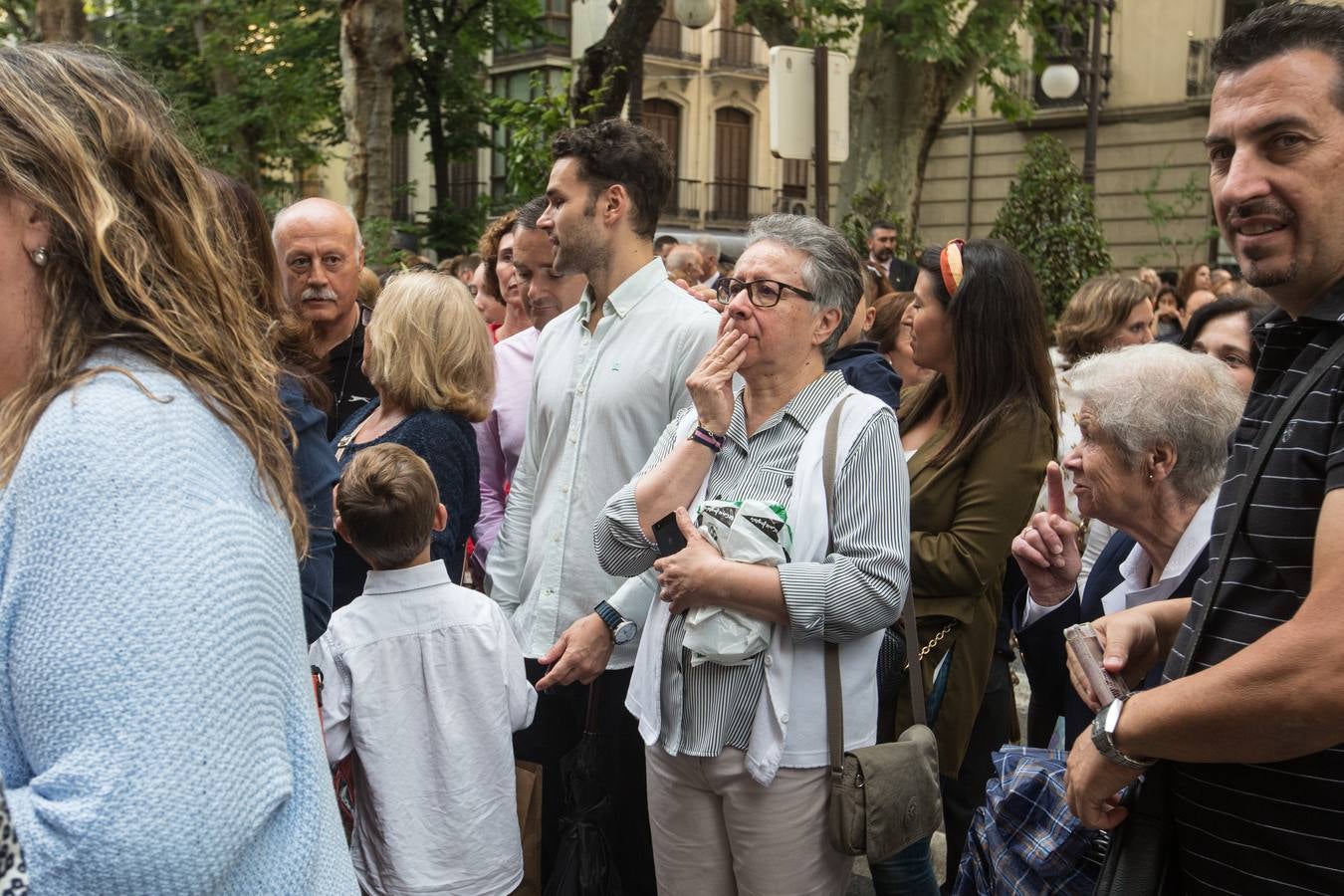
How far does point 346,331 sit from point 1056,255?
9.87 m

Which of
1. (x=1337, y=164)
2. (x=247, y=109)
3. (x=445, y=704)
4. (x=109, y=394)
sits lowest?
(x=445, y=704)

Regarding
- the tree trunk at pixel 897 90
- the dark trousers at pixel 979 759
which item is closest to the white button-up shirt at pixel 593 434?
the dark trousers at pixel 979 759

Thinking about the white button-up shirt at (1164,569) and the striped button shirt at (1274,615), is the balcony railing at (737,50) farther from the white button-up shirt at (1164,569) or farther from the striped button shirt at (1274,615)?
the striped button shirt at (1274,615)

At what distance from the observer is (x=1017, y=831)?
2449 mm

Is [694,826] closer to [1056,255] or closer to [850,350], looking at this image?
[850,350]

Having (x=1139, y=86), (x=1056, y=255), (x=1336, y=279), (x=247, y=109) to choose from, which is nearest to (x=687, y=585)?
(x=1336, y=279)

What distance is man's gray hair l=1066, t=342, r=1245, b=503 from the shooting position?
2.97 m

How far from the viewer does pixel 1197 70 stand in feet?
96.2

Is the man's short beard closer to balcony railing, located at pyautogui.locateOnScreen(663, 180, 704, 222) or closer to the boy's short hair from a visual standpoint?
the boy's short hair

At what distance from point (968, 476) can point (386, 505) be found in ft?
5.54

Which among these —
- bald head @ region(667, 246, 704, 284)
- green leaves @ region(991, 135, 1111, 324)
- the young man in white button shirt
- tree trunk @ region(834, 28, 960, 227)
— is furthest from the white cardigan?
tree trunk @ region(834, 28, 960, 227)

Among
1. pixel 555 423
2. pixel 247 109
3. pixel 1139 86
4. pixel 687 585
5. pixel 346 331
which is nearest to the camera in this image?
pixel 687 585

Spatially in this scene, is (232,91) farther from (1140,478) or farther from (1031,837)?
(1031,837)

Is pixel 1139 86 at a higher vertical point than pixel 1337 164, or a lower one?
higher
